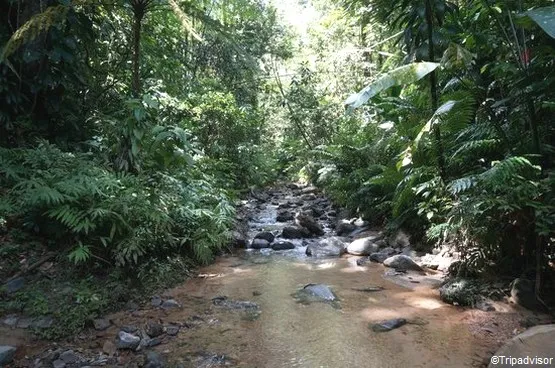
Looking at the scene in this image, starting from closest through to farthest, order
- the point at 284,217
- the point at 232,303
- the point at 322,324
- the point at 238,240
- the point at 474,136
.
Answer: the point at 322,324
the point at 232,303
the point at 474,136
the point at 238,240
the point at 284,217

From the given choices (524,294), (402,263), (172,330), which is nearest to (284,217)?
(402,263)

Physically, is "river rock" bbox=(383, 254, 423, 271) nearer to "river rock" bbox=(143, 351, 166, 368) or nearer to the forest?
the forest

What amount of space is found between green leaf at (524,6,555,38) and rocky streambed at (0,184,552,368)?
2.43m

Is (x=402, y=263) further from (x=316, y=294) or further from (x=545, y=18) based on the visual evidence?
(x=545, y=18)

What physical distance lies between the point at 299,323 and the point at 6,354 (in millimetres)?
2358

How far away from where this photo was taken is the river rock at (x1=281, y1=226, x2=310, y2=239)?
308 inches

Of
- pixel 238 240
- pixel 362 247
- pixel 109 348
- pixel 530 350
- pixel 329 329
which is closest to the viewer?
pixel 530 350

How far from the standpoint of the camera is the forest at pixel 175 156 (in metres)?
3.79

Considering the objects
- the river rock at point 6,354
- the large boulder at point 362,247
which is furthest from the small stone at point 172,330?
the large boulder at point 362,247

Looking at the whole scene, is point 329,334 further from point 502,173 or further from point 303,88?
point 303,88

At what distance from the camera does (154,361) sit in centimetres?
306

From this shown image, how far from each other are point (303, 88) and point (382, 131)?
7.19m

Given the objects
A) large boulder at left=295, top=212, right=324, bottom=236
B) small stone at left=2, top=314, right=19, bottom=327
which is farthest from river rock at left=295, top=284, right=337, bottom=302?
large boulder at left=295, top=212, right=324, bottom=236

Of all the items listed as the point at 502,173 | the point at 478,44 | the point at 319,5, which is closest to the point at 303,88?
the point at 319,5
